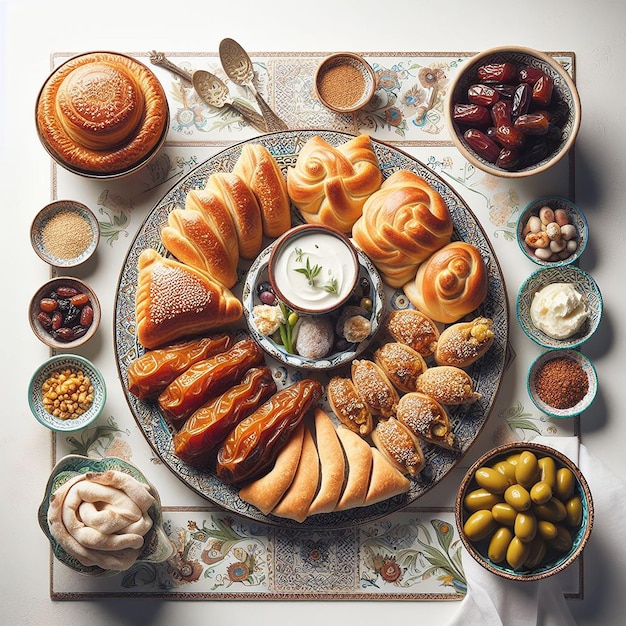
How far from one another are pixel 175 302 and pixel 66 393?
2.55 feet

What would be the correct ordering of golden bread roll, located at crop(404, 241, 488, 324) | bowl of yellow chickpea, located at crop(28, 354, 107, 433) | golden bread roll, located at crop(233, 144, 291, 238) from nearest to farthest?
golden bread roll, located at crop(404, 241, 488, 324)
golden bread roll, located at crop(233, 144, 291, 238)
bowl of yellow chickpea, located at crop(28, 354, 107, 433)

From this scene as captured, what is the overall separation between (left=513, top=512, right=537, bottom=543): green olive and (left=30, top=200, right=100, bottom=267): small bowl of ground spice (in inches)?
97.1

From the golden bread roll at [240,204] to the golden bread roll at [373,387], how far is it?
0.81 m

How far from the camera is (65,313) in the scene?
3896 millimetres

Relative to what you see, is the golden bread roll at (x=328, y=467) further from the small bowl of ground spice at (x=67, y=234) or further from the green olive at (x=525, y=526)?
the small bowl of ground spice at (x=67, y=234)

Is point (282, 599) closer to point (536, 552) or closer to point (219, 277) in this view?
point (536, 552)

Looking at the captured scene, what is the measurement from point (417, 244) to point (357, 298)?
0.39m

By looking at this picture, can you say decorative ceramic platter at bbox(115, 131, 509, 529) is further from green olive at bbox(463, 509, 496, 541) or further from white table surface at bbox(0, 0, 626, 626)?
white table surface at bbox(0, 0, 626, 626)

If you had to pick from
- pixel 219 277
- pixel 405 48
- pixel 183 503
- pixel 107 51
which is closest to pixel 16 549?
pixel 183 503

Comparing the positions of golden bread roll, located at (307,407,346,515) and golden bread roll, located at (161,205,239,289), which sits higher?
golden bread roll, located at (161,205,239,289)

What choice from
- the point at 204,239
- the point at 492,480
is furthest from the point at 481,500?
the point at 204,239

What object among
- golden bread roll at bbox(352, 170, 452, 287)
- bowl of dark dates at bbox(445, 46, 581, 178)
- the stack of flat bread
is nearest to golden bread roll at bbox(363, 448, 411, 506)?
the stack of flat bread

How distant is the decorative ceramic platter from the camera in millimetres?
3799

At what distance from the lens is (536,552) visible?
3.55 metres
